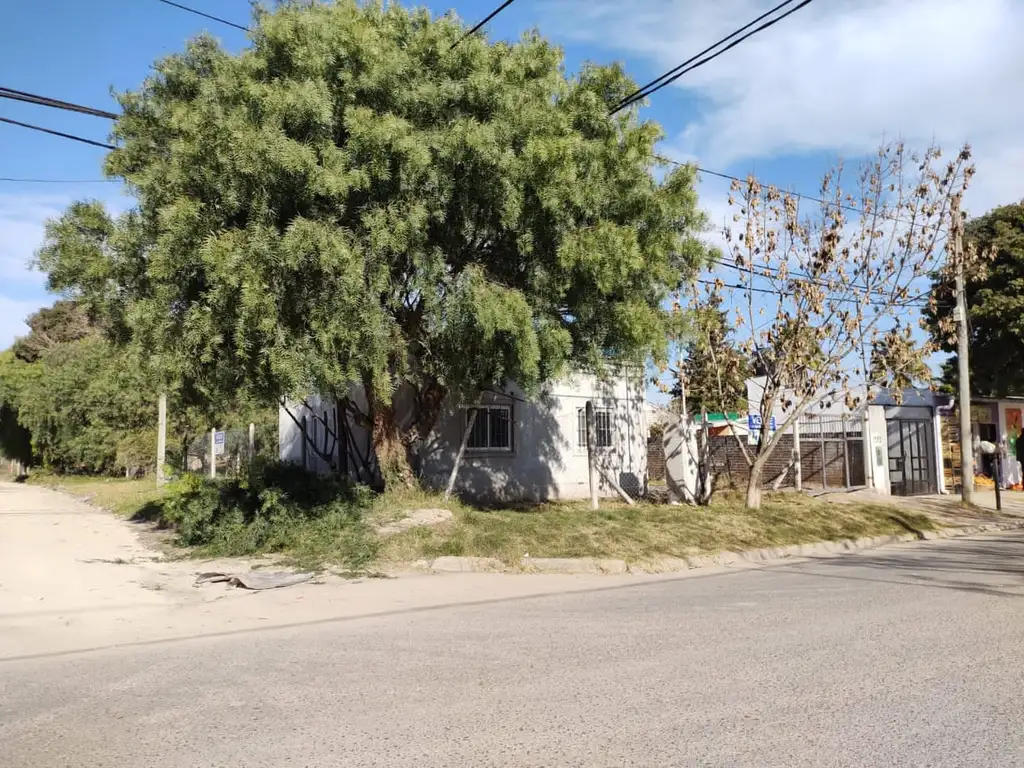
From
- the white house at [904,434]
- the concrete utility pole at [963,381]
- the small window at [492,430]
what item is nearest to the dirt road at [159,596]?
the small window at [492,430]

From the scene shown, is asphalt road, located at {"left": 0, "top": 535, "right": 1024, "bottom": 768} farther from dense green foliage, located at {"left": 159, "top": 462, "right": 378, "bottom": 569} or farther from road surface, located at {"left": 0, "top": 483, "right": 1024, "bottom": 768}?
dense green foliage, located at {"left": 159, "top": 462, "right": 378, "bottom": 569}

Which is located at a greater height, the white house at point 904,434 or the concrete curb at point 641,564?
the white house at point 904,434

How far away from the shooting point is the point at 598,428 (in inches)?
886

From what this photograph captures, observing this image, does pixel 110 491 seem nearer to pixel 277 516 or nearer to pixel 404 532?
pixel 277 516

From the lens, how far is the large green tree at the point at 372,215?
37.7 feet

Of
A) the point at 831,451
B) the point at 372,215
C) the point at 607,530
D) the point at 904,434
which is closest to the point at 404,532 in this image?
the point at 607,530

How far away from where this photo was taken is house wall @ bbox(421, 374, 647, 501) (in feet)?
65.1

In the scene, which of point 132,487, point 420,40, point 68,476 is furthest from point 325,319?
point 68,476

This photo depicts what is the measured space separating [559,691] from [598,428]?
54.3 ft

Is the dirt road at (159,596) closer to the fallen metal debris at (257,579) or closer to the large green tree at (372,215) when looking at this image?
the fallen metal debris at (257,579)

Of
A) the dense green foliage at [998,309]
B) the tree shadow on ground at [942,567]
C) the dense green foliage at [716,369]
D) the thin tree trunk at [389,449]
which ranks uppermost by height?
the dense green foliage at [998,309]

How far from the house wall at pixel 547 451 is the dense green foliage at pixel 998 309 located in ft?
36.3

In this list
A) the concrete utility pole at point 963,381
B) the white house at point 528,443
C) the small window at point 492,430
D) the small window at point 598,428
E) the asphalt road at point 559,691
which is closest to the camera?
the asphalt road at point 559,691

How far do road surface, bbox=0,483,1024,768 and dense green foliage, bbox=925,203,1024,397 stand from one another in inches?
831
